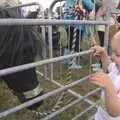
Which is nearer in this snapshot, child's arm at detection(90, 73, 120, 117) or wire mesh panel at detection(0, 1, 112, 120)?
child's arm at detection(90, 73, 120, 117)

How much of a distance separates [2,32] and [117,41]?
27.5 inches

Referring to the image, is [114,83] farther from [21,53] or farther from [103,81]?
[21,53]

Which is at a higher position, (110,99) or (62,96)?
(110,99)

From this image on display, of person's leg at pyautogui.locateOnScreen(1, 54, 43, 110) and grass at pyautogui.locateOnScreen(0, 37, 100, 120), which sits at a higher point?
person's leg at pyautogui.locateOnScreen(1, 54, 43, 110)

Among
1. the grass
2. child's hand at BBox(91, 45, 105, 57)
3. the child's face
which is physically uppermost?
the child's face

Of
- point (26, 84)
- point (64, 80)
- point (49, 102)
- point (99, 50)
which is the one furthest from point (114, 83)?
point (64, 80)

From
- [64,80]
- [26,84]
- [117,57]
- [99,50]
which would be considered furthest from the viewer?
[64,80]

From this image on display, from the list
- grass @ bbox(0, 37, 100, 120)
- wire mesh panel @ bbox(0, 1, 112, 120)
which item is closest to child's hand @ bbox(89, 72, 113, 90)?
wire mesh panel @ bbox(0, 1, 112, 120)

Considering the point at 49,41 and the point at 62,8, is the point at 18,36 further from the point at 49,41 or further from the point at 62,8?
the point at 62,8

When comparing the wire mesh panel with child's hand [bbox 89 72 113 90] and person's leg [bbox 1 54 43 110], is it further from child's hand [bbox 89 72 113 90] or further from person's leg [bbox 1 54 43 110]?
child's hand [bbox 89 72 113 90]

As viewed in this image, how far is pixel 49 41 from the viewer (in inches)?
129

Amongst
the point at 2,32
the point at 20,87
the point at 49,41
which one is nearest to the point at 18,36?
the point at 2,32

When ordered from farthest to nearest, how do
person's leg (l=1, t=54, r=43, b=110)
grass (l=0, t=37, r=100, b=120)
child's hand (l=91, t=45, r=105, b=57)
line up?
grass (l=0, t=37, r=100, b=120), child's hand (l=91, t=45, r=105, b=57), person's leg (l=1, t=54, r=43, b=110)

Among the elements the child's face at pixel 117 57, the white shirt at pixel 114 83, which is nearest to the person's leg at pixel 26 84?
the white shirt at pixel 114 83
